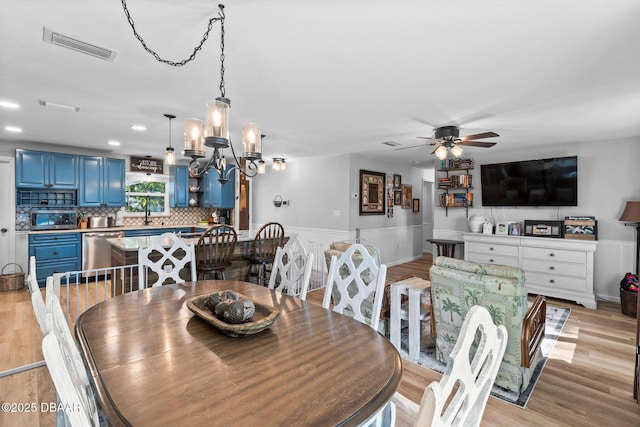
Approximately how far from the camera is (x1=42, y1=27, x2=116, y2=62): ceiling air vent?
1.87 metres

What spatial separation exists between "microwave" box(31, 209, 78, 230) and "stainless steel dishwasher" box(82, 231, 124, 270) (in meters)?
0.44

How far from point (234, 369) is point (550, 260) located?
5.07 metres

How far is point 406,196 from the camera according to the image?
24.0 ft

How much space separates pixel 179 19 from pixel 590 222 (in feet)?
18.4

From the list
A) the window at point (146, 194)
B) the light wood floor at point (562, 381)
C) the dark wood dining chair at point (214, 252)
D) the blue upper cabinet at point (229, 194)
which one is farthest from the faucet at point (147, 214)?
the dark wood dining chair at point (214, 252)

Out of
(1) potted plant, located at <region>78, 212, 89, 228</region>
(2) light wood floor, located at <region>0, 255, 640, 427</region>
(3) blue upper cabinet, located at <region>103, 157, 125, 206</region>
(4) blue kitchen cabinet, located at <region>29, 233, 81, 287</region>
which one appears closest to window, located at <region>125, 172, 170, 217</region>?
(3) blue upper cabinet, located at <region>103, 157, 125, 206</region>

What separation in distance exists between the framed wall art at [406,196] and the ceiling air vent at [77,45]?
612 centimetres

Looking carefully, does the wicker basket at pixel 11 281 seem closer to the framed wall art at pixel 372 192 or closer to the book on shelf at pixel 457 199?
the framed wall art at pixel 372 192

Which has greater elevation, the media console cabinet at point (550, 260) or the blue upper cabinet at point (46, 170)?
the blue upper cabinet at point (46, 170)

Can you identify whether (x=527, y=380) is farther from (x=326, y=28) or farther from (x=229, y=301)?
(x=326, y=28)

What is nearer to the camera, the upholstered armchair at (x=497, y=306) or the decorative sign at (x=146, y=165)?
the upholstered armchair at (x=497, y=306)

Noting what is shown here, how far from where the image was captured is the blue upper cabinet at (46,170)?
4961 millimetres

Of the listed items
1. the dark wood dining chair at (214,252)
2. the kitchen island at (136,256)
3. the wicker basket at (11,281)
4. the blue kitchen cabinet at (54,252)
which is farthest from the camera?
the blue kitchen cabinet at (54,252)

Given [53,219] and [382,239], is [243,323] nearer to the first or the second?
[382,239]
